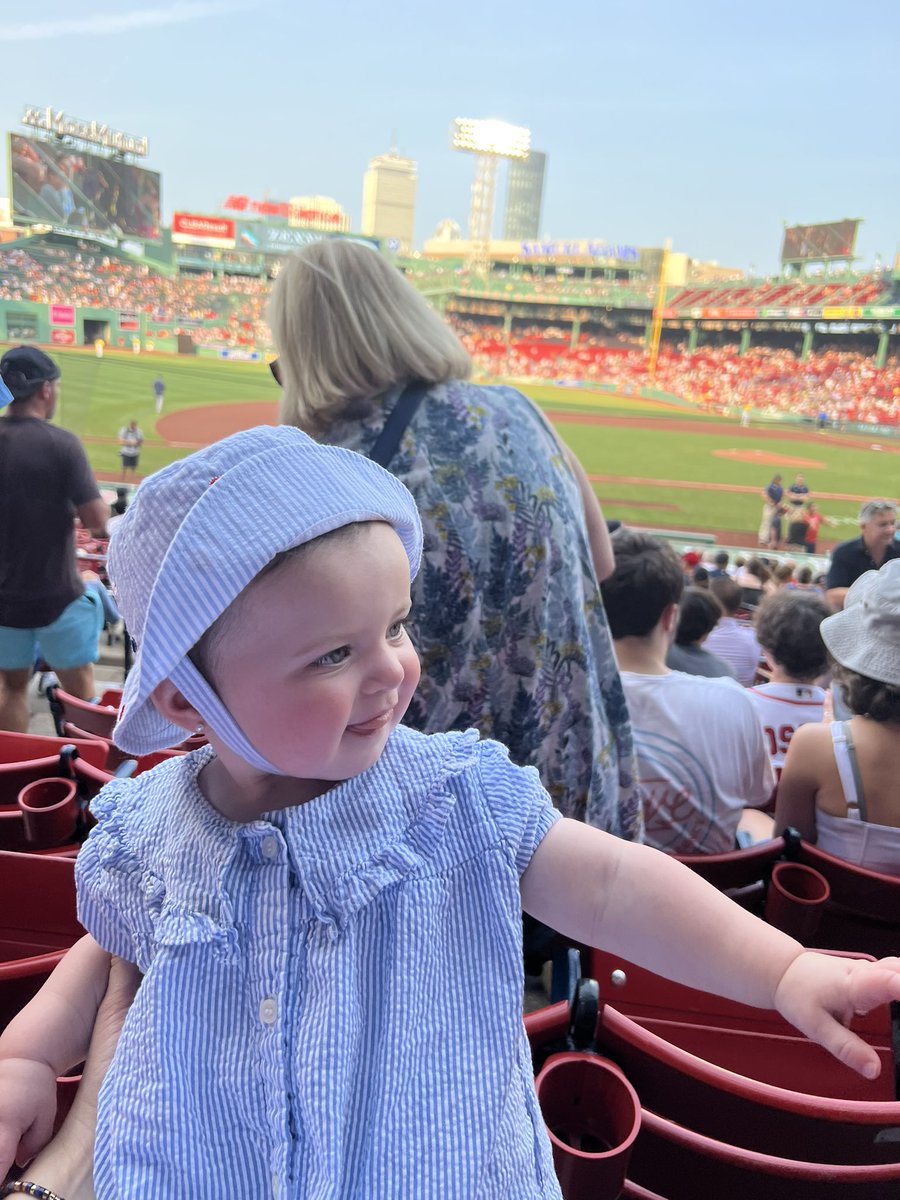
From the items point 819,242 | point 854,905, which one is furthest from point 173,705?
point 819,242

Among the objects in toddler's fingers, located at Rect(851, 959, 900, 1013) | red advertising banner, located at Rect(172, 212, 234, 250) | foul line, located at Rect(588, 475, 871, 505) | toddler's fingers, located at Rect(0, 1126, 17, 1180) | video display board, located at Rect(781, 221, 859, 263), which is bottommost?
foul line, located at Rect(588, 475, 871, 505)

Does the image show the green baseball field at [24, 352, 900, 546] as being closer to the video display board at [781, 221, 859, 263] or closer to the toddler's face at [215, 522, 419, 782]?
the video display board at [781, 221, 859, 263]

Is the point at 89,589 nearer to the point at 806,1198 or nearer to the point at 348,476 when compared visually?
the point at 348,476

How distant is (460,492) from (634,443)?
2616cm

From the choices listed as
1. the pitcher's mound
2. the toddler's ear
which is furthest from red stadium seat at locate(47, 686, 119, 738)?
the pitcher's mound

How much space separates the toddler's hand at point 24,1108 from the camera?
2.73 ft

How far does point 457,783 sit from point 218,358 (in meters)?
40.9

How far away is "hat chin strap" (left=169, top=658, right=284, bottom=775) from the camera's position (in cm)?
77

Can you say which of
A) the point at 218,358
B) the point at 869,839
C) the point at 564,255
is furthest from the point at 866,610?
the point at 564,255

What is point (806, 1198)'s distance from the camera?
865 millimetres

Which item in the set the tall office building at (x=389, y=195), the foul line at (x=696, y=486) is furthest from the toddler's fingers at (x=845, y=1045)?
the tall office building at (x=389, y=195)

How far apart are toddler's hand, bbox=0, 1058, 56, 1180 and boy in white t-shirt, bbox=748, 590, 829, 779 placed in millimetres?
2302

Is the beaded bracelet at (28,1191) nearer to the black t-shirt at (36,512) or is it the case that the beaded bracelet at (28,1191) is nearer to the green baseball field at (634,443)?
the black t-shirt at (36,512)

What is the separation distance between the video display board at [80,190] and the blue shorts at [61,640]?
39.2 m
